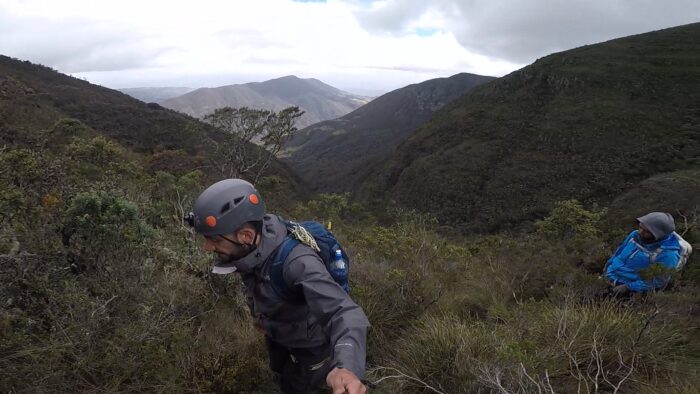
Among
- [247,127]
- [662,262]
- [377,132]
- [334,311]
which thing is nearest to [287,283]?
[334,311]

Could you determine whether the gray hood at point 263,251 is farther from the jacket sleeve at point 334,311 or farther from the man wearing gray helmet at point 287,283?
the jacket sleeve at point 334,311

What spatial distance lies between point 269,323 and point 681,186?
41.1 m

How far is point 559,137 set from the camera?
192 ft

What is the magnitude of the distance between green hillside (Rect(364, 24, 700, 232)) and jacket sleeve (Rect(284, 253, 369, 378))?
36930mm

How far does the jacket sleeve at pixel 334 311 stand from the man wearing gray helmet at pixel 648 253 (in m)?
3.78

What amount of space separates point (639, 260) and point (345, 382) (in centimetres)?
452

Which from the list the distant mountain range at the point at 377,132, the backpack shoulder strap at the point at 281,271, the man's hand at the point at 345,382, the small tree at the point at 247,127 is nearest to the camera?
the man's hand at the point at 345,382

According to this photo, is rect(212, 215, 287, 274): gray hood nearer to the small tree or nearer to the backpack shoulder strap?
the backpack shoulder strap

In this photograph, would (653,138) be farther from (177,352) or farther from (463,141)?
(177,352)

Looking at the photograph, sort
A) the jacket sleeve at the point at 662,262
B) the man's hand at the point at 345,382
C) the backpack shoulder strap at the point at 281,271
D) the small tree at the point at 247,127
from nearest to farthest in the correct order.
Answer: the man's hand at the point at 345,382 → the backpack shoulder strap at the point at 281,271 → the jacket sleeve at the point at 662,262 → the small tree at the point at 247,127

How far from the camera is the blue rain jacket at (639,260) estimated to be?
175 inches

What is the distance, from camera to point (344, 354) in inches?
65.0

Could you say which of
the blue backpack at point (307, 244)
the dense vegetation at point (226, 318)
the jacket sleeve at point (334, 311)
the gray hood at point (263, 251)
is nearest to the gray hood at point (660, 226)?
the dense vegetation at point (226, 318)

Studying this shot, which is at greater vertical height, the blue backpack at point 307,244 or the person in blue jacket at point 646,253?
the blue backpack at point 307,244
